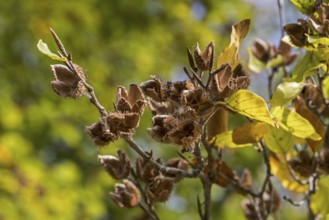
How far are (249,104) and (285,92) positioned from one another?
7 centimetres

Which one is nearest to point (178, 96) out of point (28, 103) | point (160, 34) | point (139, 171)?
point (139, 171)

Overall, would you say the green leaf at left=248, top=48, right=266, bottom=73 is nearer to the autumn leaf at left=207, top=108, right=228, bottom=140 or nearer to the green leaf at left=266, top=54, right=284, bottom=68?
the green leaf at left=266, top=54, right=284, bottom=68

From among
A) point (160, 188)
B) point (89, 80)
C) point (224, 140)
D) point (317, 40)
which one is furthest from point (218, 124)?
point (89, 80)

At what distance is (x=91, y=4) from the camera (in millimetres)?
4375

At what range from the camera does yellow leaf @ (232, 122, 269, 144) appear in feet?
2.89

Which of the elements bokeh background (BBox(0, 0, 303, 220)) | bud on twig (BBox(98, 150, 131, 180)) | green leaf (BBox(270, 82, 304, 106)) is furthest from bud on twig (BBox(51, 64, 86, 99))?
bokeh background (BBox(0, 0, 303, 220))

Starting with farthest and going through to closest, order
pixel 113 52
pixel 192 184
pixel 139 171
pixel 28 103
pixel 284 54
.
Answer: pixel 113 52, pixel 28 103, pixel 192 184, pixel 284 54, pixel 139 171

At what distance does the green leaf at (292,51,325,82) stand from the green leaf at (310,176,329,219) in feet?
0.81

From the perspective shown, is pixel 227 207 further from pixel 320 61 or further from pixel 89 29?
pixel 320 61

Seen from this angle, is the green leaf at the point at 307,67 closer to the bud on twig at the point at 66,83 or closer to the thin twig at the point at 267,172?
the thin twig at the point at 267,172

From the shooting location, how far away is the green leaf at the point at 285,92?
78 cm

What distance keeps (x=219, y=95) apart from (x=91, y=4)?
3764mm

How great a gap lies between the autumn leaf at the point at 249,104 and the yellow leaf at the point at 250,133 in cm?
Result: 14

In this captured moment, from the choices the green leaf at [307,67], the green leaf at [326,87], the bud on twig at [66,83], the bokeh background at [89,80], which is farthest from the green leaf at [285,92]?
the bokeh background at [89,80]
